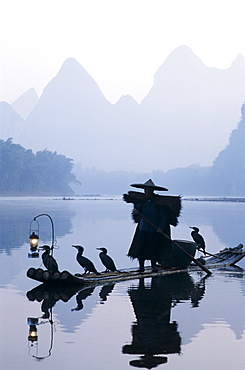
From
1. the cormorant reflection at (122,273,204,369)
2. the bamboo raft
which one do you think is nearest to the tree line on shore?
the bamboo raft

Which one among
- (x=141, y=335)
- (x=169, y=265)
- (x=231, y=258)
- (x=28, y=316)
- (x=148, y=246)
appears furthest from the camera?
(x=231, y=258)

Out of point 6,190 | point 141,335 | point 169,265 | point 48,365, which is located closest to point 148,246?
point 169,265

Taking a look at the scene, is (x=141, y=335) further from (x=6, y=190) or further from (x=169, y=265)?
(x=6, y=190)

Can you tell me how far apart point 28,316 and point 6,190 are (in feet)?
518

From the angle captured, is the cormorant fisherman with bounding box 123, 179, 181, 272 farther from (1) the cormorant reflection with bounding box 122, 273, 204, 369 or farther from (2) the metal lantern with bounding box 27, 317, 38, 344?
(2) the metal lantern with bounding box 27, 317, 38, 344

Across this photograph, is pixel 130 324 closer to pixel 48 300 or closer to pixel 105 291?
pixel 48 300

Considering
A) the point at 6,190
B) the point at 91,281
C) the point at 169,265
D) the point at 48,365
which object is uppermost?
the point at 6,190

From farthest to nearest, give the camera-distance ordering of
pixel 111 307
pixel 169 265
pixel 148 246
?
pixel 169 265 < pixel 148 246 < pixel 111 307

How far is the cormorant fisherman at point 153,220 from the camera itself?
54.9 ft

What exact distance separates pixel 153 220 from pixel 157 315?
506cm

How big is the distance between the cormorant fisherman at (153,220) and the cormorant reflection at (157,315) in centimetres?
63

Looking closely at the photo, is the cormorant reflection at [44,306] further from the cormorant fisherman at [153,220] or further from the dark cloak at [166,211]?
the dark cloak at [166,211]

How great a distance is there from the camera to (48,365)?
8.61 m

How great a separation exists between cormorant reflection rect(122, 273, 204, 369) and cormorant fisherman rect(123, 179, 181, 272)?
626mm
